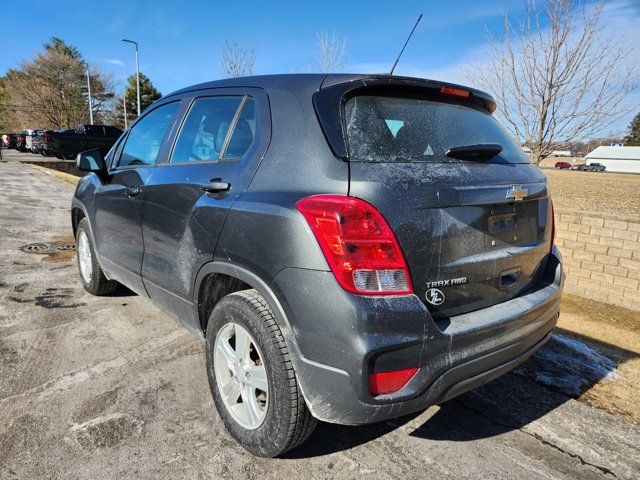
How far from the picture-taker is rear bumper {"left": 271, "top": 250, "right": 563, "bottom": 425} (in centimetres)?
171

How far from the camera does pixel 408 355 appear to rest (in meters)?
1.76

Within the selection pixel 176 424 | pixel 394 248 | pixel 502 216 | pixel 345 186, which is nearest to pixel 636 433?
pixel 502 216

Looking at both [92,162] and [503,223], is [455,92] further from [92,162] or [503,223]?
[92,162]

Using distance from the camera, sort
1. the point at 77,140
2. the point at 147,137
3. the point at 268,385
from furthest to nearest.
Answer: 1. the point at 77,140
2. the point at 147,137
3. the point at 268,385

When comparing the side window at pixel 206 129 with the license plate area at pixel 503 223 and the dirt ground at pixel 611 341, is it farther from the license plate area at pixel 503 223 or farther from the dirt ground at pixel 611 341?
the dirt ground at pixel 611 341

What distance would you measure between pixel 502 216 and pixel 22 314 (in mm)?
4004

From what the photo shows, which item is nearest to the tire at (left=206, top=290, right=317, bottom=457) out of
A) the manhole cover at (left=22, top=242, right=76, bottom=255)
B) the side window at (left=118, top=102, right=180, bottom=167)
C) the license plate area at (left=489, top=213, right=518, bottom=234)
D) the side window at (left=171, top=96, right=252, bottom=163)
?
the side window at (left=171, top=96, right=252, bottom=163)

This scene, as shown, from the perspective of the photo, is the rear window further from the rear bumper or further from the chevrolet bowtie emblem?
the rear bumper

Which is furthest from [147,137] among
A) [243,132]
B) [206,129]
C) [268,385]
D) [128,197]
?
[268,385]

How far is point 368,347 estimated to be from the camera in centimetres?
169

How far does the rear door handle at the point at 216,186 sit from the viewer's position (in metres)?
2.27

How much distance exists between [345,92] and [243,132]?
649 mm

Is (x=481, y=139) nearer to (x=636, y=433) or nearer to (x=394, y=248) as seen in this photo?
(x=394, y=248)

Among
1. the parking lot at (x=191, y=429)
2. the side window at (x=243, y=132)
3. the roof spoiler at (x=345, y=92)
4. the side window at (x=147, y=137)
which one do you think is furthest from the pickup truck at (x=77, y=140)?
the roof spoiler at (x=345, y=92)
